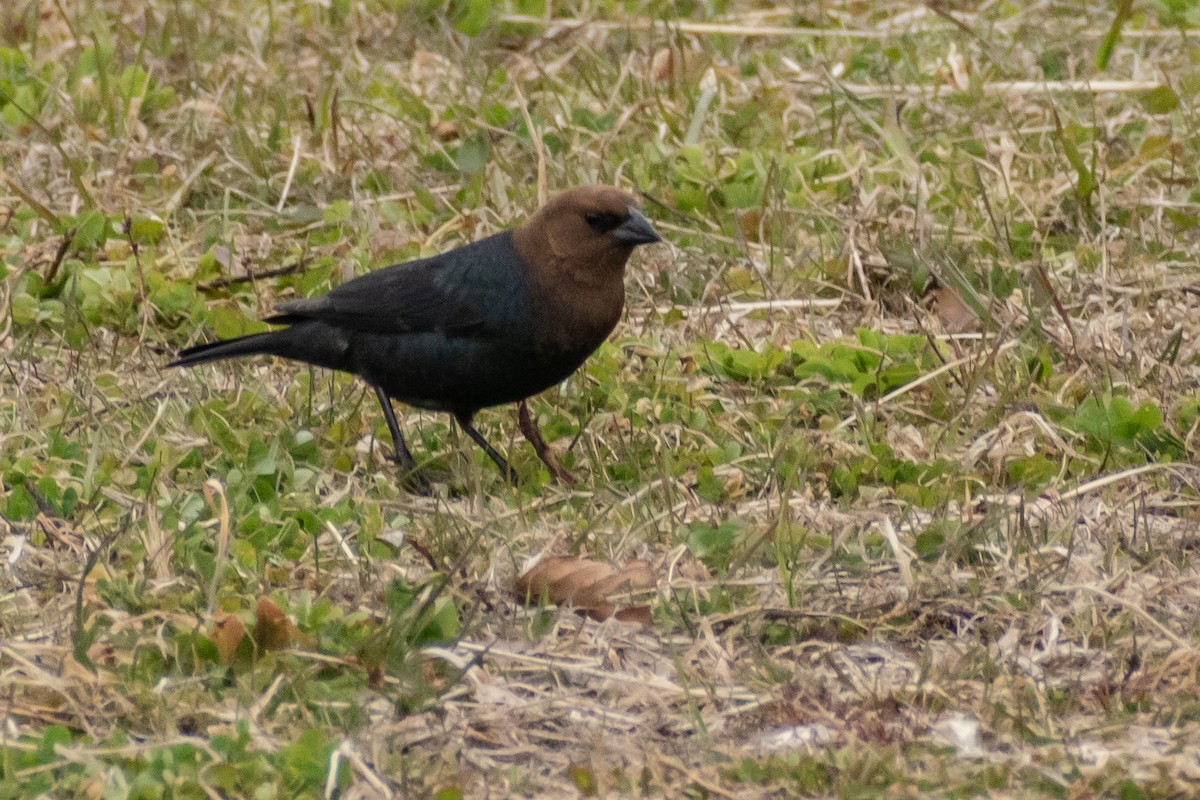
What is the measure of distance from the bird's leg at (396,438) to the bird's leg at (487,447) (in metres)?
0.17

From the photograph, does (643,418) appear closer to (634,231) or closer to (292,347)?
(634,231)

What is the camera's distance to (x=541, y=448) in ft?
15.6

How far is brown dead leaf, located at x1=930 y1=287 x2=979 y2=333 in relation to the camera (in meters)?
5.48

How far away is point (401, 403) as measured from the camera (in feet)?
17.3

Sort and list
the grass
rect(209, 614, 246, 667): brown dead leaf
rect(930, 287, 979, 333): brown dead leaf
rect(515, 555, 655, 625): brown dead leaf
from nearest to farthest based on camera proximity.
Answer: the grass
rect(209, 614, 246, 667): brown dead leaf
rect(515, 555, 655, 625): brown dead leaf
rect(930, 287, 979, 333): brown dead leaf

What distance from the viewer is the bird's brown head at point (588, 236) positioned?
4719 mm

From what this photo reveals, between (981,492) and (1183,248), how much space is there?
6.43 feet

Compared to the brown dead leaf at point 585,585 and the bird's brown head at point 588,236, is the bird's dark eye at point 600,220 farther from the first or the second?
the brown dead leaf at point 585,585

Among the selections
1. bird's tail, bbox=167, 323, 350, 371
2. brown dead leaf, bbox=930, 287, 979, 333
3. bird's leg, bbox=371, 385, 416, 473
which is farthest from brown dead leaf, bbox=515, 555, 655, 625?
brown dead leaf, bbox=930, 287, 979, 333

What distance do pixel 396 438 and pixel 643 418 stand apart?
661 mm

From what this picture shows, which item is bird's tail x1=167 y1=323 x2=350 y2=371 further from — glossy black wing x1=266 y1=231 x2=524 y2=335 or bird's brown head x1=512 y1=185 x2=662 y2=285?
bird's brown head x1=512 y1=185 x2=662 y2=285

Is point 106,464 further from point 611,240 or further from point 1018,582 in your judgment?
point 1018,582

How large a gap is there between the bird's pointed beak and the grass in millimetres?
497

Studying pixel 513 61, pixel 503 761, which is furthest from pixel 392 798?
pixel 513 61
